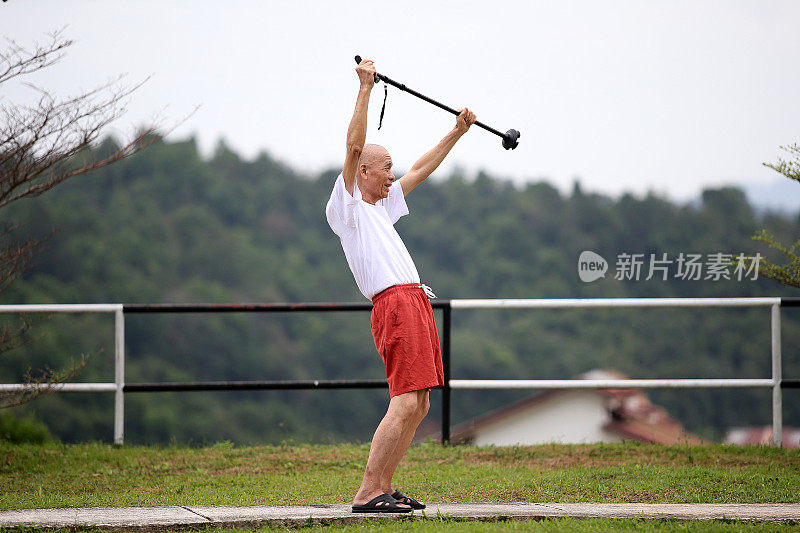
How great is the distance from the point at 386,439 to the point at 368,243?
2.88ft

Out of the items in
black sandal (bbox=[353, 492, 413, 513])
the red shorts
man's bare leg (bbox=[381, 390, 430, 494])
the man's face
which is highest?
the man's face

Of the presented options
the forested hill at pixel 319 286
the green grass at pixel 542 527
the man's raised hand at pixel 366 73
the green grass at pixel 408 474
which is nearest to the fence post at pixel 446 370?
the green grass at pixel 408 474

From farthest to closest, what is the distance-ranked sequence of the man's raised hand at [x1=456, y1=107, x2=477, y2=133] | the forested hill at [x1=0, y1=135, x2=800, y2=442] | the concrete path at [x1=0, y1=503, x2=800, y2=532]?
the forested hill at [x1=0, y1=135, x2=800, y2=442] < the man's raised hand at [x1=456, y1=107, x2=477, y2=133] < the concrete path at [x1=0, y1=503, x2=800, y2=532]

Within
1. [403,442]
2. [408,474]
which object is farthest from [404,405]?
[408,474]

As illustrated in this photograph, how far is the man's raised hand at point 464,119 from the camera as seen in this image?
476cm

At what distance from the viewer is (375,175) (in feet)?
14.4

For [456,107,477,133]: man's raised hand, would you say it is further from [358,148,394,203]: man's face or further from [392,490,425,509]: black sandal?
[392,490,425,509]: black sandal

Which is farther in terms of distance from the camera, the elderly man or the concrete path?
the elderly man

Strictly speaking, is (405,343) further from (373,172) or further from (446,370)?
(446,370)

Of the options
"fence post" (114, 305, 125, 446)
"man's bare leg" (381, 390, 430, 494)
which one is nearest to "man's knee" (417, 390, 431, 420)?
"man's bare leg" (381, 390, 430, 494)

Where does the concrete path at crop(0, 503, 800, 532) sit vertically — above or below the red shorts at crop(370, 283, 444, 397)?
below

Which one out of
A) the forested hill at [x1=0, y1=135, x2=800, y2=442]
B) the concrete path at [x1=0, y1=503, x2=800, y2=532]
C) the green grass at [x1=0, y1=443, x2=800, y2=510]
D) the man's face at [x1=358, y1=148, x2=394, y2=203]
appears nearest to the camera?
the concrete path at [x1=0, y1=503, x2=800, y2=532]

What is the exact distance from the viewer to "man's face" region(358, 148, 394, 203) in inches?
173

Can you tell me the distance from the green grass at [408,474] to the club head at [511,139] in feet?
5.99
